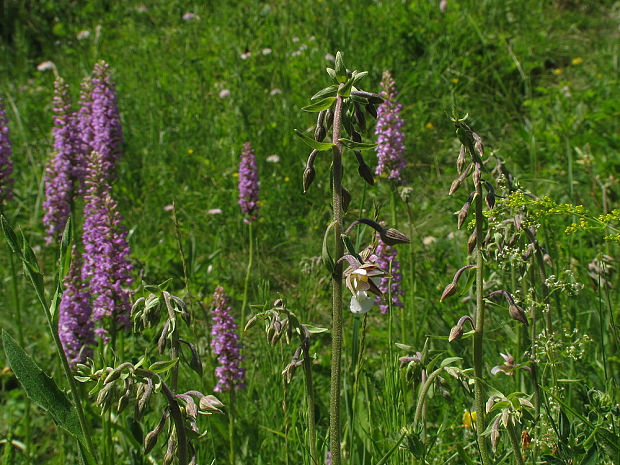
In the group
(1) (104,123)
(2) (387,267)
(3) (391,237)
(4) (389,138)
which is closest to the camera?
(3) (391,237)

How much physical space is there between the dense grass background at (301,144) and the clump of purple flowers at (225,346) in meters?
0.08

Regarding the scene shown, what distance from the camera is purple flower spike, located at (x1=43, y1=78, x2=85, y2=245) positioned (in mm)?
3209

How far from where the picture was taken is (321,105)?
1.26 meters

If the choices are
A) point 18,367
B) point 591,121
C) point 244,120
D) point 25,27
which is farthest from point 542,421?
point 25,27

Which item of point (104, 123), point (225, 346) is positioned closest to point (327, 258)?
point (225, 346)

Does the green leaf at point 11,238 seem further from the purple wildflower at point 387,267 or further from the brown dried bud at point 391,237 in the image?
the purple wildflower at point 387,267

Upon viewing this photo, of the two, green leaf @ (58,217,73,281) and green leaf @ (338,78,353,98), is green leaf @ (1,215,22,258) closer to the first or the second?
green leaf @ (58,217,73,281)

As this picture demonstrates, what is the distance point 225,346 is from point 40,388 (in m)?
1.09

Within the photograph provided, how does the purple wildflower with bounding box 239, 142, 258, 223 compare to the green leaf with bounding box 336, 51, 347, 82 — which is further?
the purple wildflower with bounding box 239, 142, 258, 223

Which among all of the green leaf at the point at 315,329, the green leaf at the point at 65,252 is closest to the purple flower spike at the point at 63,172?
the green leaf at the point at 65,252

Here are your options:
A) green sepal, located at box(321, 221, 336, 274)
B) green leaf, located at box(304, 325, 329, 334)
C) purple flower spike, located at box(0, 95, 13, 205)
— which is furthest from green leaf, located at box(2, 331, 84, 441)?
purple flower spike, located at box(0, 95, 13, 205)

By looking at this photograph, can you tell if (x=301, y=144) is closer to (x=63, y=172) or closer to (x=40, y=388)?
(x=63, y=172)

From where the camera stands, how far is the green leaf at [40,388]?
1.27 meters

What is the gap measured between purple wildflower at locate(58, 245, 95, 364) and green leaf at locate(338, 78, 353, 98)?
66.3 inches
